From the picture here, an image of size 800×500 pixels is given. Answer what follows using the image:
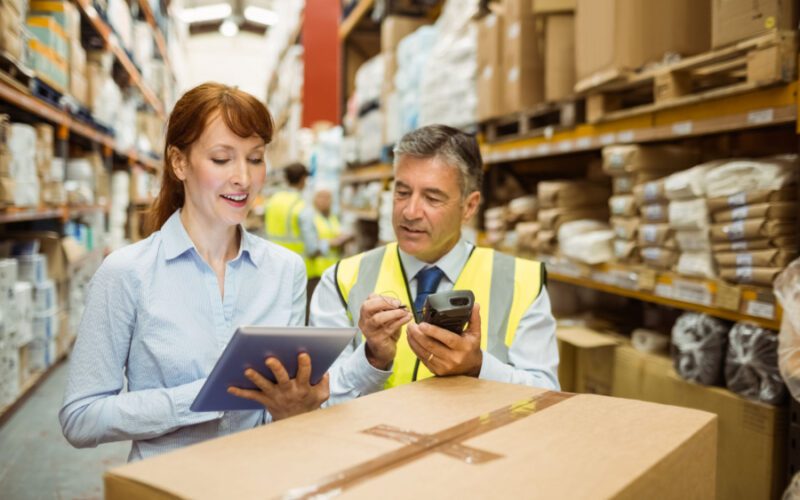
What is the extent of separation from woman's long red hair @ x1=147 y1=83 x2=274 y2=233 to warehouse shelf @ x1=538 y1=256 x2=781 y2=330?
69.0 inches

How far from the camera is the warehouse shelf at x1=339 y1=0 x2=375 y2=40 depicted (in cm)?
629

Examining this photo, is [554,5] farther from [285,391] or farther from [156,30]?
[156,30]

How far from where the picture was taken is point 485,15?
4.06 metres

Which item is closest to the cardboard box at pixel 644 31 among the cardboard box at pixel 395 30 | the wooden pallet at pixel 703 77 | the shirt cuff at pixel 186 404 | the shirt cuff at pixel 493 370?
the wooden pallet at pixel 703 77

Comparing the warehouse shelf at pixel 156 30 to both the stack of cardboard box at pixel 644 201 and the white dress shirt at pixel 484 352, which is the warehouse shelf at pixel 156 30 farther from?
the white dress shirt at pixel 484 352

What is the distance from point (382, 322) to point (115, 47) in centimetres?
Answer: 584

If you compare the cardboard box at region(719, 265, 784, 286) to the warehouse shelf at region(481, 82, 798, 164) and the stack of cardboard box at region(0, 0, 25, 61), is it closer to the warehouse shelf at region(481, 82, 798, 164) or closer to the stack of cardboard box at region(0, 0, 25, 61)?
the warehouse shelf at region(481, 82, 798, 164)

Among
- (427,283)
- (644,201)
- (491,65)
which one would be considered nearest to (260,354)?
(427,283)

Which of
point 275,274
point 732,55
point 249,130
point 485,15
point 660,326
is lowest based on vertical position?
point 660,326

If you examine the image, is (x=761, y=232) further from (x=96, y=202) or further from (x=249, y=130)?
(x=96, y=202)

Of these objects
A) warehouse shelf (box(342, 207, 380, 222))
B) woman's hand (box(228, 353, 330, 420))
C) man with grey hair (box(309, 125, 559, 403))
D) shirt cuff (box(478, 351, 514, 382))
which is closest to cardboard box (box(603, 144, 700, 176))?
man with grey hair (box(309, 125, 559, 403))

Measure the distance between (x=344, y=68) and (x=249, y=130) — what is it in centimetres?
625

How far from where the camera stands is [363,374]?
1689 millimetres

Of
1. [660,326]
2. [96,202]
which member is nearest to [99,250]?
[96,202]
